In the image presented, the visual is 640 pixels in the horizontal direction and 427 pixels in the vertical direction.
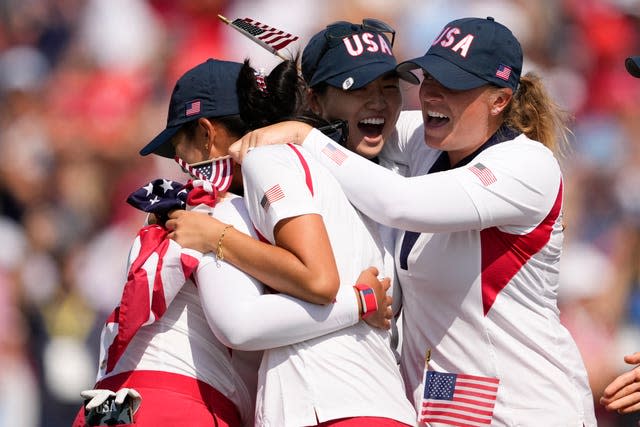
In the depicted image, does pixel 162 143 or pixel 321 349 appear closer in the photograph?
pixel 321 349

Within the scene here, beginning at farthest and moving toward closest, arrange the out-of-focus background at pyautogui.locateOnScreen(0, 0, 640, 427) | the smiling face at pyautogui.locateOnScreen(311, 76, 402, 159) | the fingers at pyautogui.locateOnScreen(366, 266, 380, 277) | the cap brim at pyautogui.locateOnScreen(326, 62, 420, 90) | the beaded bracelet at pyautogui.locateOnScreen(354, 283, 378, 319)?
the out-of-focus background at pyautogui.locateOnScreen(0, 0, 640, 427), the smiling face at pyautogui.locateOnScreen(311, 76, 402, 159), the cap brim at pyautogui.locateOnScreen(326, 62, 420, 90), the fingers at pyautogui.locateOnScreen(366, 266, 380, 277), the beaded bracelet at pyautogui.locateOnScreen(354, 283, 378, 319)

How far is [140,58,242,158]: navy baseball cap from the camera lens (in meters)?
2.94

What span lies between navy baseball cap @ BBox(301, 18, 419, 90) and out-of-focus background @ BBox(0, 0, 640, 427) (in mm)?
2187

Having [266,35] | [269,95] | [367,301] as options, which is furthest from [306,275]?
→ [266,35]

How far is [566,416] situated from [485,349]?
29 cm

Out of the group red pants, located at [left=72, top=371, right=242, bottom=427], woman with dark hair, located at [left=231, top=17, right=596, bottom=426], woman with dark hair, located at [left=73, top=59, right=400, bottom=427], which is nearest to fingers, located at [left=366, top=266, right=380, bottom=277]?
woman with dark hair, located at [left=73, top=59, right=400, bottom=427]

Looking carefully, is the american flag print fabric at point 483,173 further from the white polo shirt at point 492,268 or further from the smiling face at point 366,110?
the smiling face at point 366,110

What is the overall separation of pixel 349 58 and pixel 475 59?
423 millimetres

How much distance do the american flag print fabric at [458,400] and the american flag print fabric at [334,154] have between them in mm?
665

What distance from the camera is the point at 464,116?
292cm

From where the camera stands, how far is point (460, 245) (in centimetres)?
282

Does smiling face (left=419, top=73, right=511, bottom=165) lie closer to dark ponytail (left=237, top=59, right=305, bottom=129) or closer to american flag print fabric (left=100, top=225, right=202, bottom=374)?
dark ponytail (left=237, top=59, right=305, bottom=129)

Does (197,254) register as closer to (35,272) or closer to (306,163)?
(306,163)

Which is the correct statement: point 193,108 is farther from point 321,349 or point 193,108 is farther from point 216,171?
point 321,349
